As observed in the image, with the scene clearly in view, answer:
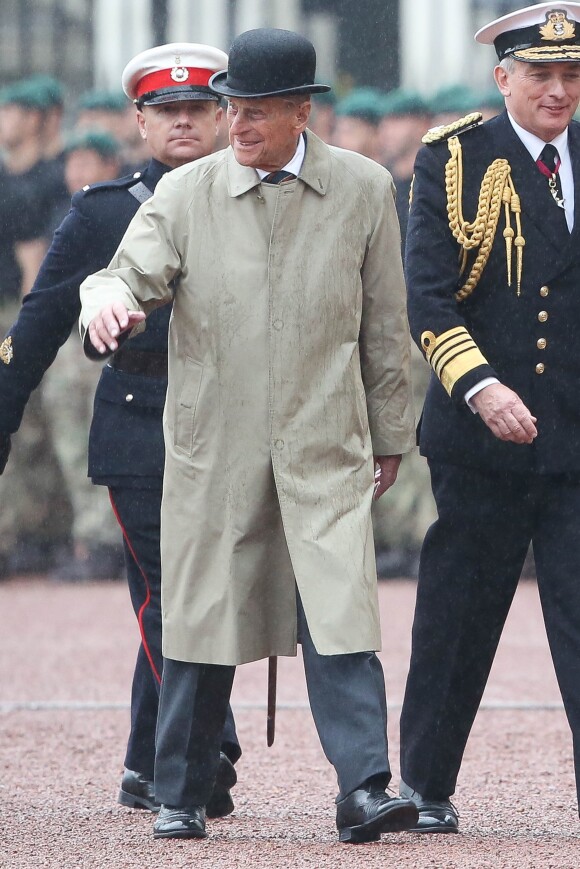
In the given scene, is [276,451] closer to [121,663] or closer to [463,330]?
[463,330]

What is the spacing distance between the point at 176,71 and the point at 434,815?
6.28ft

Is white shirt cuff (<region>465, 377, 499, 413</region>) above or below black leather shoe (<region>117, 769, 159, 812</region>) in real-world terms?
above

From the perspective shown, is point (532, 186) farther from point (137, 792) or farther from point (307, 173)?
point (137, 792)

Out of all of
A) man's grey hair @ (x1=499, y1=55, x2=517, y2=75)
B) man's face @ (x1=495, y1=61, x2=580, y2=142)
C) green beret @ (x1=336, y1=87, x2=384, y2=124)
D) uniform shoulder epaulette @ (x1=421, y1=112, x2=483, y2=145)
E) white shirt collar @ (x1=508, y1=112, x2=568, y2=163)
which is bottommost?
white shirt collar @ (x1=508, y1=112, x2=568, y2=163)

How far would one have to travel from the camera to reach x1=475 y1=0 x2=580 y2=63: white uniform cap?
4.48 metres

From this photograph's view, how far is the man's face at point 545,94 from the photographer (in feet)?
14.8

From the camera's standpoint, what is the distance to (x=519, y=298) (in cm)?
455

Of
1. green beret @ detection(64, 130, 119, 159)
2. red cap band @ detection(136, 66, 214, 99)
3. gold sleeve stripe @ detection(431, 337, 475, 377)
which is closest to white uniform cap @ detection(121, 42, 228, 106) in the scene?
red cap band @ detection(136, 66, 214, 99)

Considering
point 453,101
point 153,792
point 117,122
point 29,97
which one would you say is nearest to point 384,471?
point 153,792

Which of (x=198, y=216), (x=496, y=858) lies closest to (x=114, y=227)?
(x=198, y=216)

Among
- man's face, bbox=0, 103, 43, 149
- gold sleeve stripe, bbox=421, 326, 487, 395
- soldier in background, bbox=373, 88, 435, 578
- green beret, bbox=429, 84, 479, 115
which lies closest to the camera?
gold sleeve stripe, bbox=421, 326, 487, 395

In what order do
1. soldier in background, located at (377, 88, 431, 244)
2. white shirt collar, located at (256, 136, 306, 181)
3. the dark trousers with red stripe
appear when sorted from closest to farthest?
1. white shirt collar, located at (256, 136, 306, 181)
2. the dark trousers with red stripe
3. soldier in background, located at (377, 88, 431, 244)

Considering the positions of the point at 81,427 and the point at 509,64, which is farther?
the point at 81,427

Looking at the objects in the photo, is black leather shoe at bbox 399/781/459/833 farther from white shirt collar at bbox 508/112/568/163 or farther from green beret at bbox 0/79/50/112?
green beret at bbox 0/79/50/112
